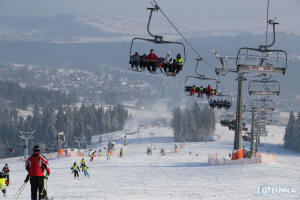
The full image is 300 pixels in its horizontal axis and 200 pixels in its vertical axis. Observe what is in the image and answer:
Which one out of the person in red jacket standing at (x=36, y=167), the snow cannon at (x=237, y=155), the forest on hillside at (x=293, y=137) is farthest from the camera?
the forest on hillside at (x=293, y=137)

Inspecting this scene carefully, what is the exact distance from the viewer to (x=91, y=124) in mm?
195125

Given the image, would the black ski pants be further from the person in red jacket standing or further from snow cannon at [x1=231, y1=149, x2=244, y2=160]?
snow cannon at [x1=231, y1=149, x2=244, y2=160]

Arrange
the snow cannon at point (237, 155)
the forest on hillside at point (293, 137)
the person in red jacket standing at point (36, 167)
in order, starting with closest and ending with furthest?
the person in red jacket standing at point (36, 167)
the snow cannon at point (237, 155)
the forest on hillside at point (293, 137)

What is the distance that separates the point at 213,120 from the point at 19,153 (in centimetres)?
5914

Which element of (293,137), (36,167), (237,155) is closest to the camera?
(36,167)

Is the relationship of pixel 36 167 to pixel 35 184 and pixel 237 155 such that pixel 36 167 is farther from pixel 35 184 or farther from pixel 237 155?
pixel 237 155

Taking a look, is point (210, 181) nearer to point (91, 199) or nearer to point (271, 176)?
point (271, 176)

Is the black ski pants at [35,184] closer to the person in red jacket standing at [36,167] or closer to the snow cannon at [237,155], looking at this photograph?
the person in red jacket standing at [36,167]

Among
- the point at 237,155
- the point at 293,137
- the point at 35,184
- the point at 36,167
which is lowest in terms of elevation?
the point at 237,155

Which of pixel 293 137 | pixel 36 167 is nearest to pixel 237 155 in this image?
pixel 36 167

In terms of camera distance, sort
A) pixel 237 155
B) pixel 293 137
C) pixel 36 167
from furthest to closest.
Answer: pixel 293 137 → pixel 237 155 → pixel 36 167

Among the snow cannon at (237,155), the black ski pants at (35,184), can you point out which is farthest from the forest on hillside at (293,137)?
the black ski pants at (35,184)

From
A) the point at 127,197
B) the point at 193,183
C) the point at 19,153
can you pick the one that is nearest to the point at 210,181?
the point at 193,183

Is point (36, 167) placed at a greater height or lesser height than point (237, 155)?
greater
